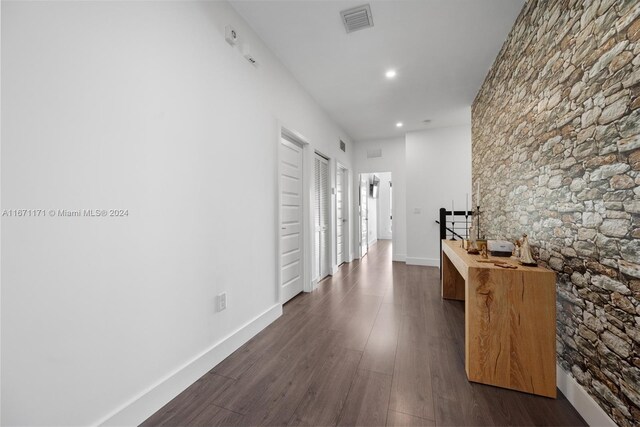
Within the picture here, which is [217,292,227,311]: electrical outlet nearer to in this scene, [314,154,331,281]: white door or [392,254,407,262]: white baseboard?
[314,154,331,281]: white door

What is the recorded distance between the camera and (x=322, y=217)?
421 centimetres

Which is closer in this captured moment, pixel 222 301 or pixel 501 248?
pixel 222 301

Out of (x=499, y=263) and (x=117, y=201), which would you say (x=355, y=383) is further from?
(x=117, y=201)

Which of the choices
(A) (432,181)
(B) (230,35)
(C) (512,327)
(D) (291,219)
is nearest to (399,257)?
(A) (432,181)

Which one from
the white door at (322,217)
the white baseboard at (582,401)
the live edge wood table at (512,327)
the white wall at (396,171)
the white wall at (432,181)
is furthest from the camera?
the white wall at (396,171)

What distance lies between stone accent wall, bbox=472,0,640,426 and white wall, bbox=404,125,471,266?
295 centimetres

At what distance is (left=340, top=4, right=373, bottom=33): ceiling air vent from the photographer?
2115 mm

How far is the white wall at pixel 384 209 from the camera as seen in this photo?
10.3m

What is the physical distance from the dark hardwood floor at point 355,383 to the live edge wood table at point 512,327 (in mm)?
91

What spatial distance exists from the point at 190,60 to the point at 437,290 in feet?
12.2

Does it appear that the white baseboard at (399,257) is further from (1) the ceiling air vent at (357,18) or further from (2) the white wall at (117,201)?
(1) the ceiling air vent at (357,18)

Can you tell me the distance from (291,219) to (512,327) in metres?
2.33

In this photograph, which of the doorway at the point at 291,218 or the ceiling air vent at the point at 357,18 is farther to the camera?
the doorway at the point at 291,218

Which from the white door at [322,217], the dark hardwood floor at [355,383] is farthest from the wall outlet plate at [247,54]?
the dark hardwood floor at [355,383]
